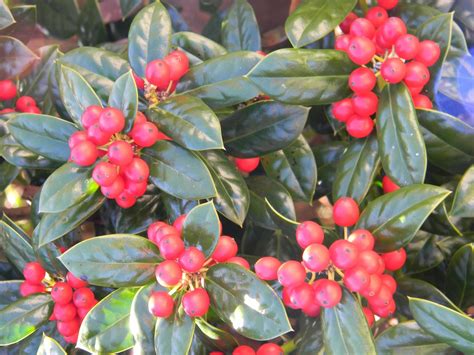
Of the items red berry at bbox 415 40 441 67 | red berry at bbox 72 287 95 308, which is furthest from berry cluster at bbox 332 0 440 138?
red berry at bbox 72 287 95 308

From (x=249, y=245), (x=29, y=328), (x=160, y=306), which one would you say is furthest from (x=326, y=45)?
(x=29, y=328)

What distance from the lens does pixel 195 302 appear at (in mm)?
833

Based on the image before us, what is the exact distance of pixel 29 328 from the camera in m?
1.04

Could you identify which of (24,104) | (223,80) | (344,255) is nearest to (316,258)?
(344,255)

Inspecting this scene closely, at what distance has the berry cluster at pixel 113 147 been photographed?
0.85 metres

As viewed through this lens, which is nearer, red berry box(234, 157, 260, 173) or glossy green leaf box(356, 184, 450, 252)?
glossy green leaf box(356, 184, 450, 252)

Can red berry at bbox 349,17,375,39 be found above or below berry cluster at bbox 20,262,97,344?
above

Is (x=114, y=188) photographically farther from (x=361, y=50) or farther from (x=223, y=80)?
(x=361, y=50)

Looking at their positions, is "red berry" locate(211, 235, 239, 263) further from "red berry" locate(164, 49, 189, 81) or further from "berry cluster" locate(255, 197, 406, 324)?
"red berry" locate(164, 49, 189, 81)

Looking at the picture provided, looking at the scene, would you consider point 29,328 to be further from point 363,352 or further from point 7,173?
point 363,352

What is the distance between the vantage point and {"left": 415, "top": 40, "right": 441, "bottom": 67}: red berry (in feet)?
3.03

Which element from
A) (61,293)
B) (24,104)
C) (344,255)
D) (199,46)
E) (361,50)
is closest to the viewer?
(344,255)

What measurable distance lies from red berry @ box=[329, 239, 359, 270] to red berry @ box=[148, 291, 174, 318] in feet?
0.87

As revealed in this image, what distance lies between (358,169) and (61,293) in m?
0.60
